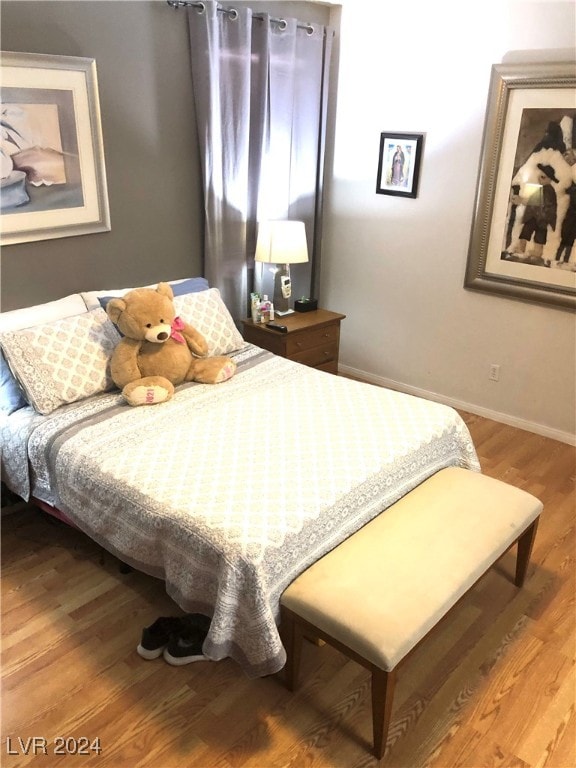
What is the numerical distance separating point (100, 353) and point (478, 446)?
210 centimetres

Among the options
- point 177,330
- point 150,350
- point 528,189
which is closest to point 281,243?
point 177,330

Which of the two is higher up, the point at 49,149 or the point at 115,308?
the point at 49,149

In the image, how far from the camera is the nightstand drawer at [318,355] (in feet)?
11.9

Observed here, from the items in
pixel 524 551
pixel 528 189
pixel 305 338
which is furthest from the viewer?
pixel 305 338

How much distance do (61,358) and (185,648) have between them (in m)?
1.23

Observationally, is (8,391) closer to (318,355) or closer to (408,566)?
(408,566)

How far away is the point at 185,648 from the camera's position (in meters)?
2.02

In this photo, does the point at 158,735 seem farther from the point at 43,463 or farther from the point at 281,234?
the point at 281,234

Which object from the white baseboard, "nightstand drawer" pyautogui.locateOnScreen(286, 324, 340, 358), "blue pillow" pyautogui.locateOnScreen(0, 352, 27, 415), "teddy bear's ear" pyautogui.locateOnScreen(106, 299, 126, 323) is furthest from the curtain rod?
the white baseboard

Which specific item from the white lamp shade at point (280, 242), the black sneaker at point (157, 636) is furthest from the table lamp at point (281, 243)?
the black sneaker at point (157, 636)

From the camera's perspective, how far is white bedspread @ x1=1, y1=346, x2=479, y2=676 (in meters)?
1.78

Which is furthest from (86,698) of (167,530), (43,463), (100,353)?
(100,353)

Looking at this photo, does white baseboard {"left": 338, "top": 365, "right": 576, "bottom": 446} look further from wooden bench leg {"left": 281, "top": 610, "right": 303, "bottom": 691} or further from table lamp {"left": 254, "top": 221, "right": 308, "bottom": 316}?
wooden bench leg {"left": 281, "top": 610, "right": 303, "bottom": 691}

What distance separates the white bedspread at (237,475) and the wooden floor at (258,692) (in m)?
0.23
